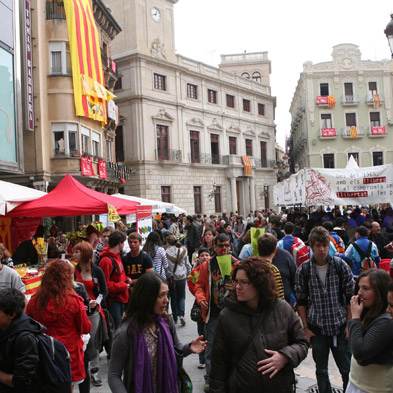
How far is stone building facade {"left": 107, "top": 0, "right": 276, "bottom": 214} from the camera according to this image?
32719mm

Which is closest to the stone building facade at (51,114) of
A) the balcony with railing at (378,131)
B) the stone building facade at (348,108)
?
the stone building facade at (348,108)

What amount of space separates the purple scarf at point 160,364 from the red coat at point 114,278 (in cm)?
331

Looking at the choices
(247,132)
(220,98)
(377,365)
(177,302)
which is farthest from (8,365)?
(247,132)

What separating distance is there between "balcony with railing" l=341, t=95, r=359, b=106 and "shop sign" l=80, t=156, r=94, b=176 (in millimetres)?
32483

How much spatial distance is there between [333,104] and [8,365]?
1874 inches

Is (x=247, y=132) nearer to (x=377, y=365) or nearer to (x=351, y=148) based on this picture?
(x=351, y=148)

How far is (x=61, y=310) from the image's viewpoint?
4145 millimetres

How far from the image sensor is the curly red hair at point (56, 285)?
4.15 metres

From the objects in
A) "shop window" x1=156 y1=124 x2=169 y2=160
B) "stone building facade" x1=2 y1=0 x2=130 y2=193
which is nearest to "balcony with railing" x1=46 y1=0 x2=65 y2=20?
"stone building facade" x1=2 y1=0 x2=130 y2=193

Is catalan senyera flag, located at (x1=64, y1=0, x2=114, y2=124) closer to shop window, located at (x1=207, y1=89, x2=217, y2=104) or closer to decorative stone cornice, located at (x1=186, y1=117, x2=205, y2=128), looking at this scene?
decorative stone cornice, located at (x1=186, y1=117, x2=205, y2=128)

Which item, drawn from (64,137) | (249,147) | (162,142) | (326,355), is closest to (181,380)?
(326,355)

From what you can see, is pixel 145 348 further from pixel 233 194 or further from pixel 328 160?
pixel 328 160

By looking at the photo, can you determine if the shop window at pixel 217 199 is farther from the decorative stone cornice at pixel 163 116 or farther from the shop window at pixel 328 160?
the shop window at pixel 328 160

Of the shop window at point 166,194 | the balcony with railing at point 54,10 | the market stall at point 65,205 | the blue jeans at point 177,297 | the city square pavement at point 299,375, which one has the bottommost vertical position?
the city square pavement at point 299,375
